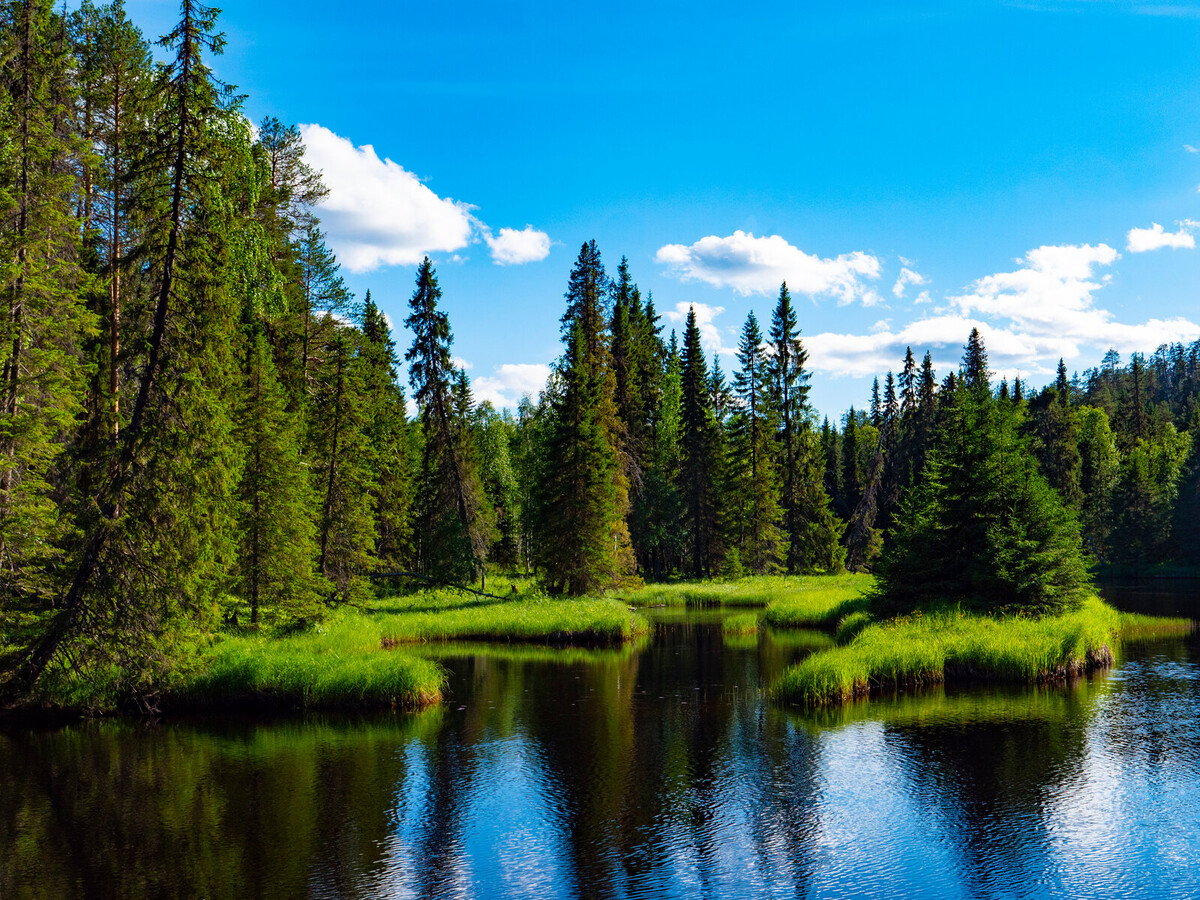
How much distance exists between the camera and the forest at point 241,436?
21.8 m

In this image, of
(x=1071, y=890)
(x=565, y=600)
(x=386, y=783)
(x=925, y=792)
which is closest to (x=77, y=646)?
(x=386, y=783)

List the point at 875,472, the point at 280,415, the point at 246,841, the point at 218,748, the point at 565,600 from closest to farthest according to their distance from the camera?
the point at 246,841, the point at 218,748, the point at 280,415, the point at 565,600, the point at 875,472

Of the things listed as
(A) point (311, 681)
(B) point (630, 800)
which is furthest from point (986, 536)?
(A) point (311, 681)

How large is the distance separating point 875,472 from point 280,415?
5054 centimetres

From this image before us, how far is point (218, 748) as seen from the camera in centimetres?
2055

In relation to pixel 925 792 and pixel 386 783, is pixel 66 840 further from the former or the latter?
pixel 925 792

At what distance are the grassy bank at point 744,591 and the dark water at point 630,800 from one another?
24.9 metres

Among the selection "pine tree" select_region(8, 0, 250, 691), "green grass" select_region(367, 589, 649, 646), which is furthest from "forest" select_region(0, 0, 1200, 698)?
"green grass" select_region(367, 589, 649, 646)

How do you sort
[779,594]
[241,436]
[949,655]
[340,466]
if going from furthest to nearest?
1. [779,594]
2. [340,466]
3. [241,436]
4. [949,655]

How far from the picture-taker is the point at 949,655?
27.3m

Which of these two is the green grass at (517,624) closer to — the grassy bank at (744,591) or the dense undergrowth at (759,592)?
the dense undergrowth at (759,592)

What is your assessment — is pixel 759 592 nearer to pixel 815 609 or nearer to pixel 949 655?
pixel 815 609

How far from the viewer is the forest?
2178 centimetres

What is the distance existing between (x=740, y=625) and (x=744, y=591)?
46.7 ft
